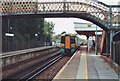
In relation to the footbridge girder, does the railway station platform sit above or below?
below

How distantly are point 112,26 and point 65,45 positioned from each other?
15388 mm

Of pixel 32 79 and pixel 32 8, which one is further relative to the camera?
pixel 32 8

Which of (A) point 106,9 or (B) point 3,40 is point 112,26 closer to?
(A) point 106,9

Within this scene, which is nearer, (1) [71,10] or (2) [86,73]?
(2) [86,73]

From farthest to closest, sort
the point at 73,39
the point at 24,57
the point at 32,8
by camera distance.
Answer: the point at 73,39 → the point at 24,57 → the point at 32,8

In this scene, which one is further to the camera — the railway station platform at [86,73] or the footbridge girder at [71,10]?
the footbridge girder at [71,10]

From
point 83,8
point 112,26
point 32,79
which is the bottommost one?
point 32,79

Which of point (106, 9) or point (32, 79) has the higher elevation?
point (106, 9)

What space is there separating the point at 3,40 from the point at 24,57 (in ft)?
20.9

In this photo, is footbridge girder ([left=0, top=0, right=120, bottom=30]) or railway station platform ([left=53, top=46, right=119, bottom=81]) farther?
footbridge girder ([left=0, top=0, right=120, bottom=30])

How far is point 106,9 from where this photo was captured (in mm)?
29688

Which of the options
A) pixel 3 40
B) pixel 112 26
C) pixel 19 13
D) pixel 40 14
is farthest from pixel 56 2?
pixel 3 40

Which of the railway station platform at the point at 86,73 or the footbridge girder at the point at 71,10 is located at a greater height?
the footbridge girder at the point at 71,10

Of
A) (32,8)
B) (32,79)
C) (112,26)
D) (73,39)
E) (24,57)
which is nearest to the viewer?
(32,79)
